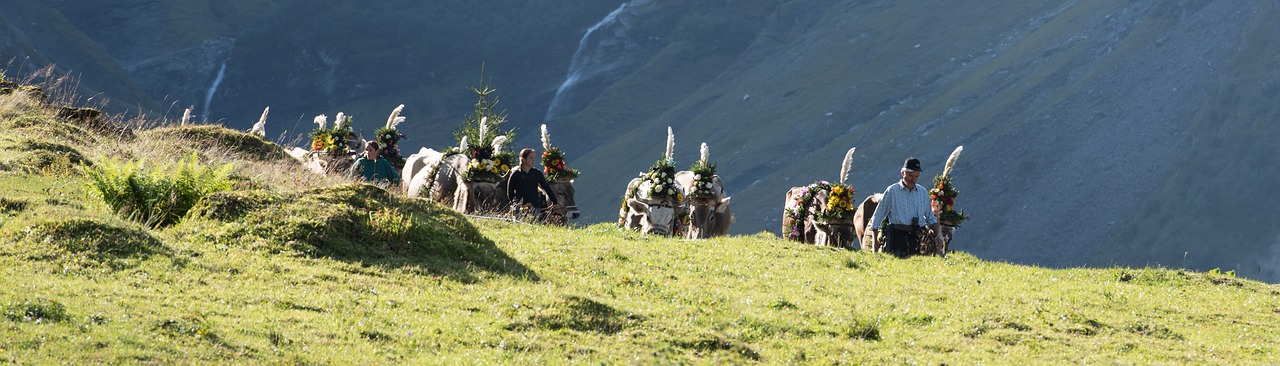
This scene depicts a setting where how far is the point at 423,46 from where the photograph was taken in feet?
576

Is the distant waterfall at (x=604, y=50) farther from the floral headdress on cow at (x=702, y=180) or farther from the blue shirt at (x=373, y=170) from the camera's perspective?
the floral headdress on cow at (x=702, y=180)

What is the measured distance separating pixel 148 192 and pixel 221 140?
1208 cm

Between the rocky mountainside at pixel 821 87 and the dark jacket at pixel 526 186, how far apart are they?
53.7 metres

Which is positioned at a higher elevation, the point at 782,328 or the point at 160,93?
the point at 160,93

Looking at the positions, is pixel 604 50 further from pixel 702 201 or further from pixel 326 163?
pixel 702 201

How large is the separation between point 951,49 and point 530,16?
5834 cm

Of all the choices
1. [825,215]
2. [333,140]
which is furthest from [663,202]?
[333,140]

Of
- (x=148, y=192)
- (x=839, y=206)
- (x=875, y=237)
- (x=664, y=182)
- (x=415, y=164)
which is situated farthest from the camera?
(x=415, y=164)

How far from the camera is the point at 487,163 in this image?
2486 centimetres

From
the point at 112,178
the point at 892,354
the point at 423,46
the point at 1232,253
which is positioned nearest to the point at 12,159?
the point at 112,178

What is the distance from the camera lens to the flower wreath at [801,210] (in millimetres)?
23984

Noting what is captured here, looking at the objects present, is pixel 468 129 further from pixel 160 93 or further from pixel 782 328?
pixel 160 93

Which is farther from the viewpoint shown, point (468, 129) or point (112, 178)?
point (468, 129)

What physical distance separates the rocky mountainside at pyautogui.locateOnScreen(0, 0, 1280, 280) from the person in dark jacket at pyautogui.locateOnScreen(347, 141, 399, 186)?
51244mm
